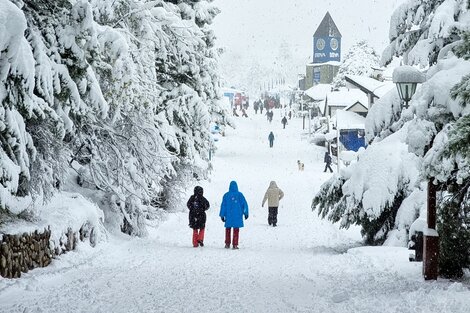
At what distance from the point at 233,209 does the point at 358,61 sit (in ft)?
218

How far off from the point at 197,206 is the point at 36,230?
527 cm

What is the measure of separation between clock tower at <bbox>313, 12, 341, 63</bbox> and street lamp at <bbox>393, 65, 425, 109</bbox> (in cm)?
10639

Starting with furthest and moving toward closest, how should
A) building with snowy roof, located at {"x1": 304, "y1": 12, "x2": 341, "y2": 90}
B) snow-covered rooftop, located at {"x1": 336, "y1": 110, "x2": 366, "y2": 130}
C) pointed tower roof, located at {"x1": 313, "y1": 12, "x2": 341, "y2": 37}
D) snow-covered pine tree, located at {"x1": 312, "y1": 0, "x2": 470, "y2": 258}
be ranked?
pointed tower roof, located at {"x1": 313, "y1": 12, "x2": 341, "y2": 37}
building with snowy roof, located at {"x1": 304, "y1": 12, "x2": 341, "y2": 90}
snow-covered rooftop, located at {"x1": 336, "y1": 110, "x2": 366, "y2": 130}
snow-covered pine tree, located at {"x1": 312, "y1": 0, "x2": 470, "y2": 258}

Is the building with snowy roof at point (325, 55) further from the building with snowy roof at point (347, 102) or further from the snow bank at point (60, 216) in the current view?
the snow bank at point (60, 216)

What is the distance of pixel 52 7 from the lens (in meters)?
9.88

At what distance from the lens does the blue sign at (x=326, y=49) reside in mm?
117988

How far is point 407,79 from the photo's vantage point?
1230cm

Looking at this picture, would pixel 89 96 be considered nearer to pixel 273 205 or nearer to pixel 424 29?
pixel 424 29

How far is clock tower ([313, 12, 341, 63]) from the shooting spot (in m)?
118

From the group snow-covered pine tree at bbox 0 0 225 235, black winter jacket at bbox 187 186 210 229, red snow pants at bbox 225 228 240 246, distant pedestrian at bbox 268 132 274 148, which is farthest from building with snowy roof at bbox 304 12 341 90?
red snow pants at bbox 225 228 240 246

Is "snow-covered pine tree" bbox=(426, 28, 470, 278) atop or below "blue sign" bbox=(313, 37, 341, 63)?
below

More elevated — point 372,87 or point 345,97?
point 345,97

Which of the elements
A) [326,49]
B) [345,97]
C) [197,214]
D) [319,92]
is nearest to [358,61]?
[319,92]

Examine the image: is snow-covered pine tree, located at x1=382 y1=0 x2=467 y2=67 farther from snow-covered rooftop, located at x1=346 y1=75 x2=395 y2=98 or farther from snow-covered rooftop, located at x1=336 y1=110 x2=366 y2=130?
snow-covered rooftop, located at x1=336 y1=110 x2=366 y2=130
